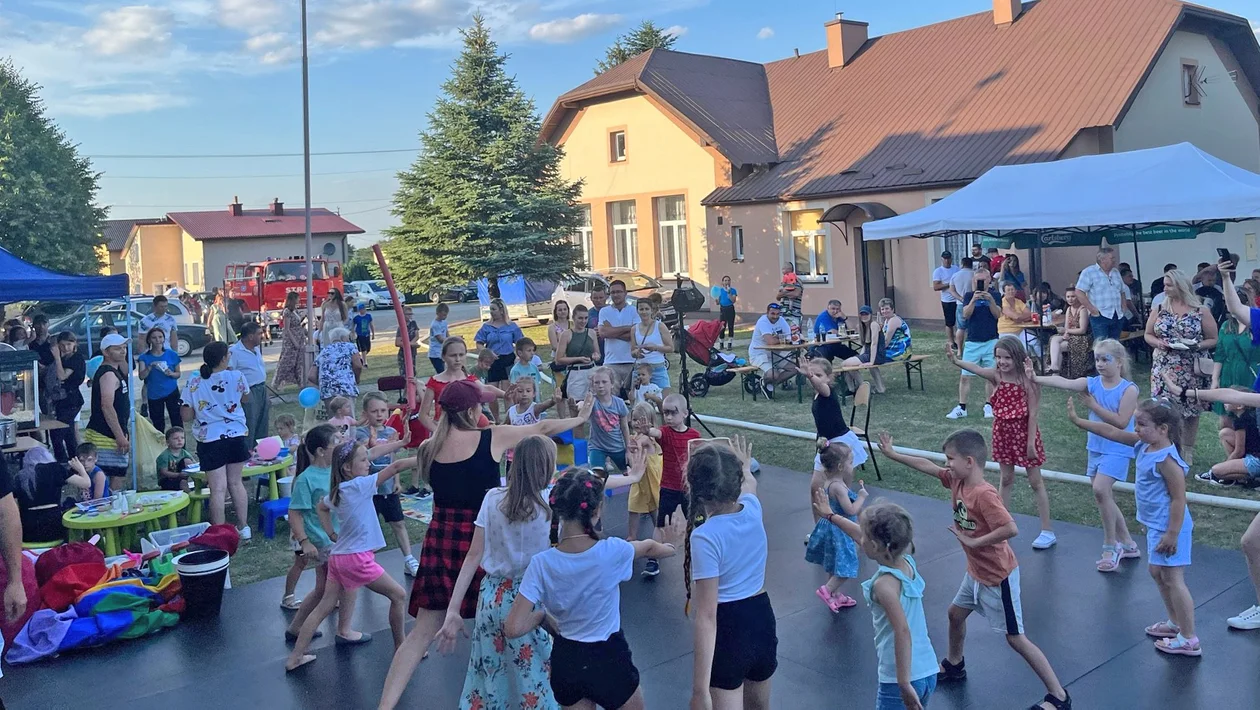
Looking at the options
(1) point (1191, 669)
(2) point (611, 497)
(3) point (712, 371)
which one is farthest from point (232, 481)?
(3) point (712, 371)

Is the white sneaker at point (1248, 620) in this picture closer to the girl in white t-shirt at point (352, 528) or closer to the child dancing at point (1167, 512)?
the child dancing at point (1167, 512)

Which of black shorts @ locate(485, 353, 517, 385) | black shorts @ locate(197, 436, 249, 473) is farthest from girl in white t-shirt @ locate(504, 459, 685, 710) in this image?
black shorts @ locate(485, 353, 517, 385)

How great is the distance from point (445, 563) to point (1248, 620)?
445 cm

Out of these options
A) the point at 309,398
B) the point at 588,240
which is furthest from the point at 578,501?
the point at 588,240

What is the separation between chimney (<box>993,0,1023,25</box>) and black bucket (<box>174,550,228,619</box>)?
24.6 meters

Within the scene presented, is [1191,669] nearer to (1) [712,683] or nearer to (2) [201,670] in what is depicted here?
(1) [712,683]

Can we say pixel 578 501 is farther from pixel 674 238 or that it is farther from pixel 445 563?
pixel 674 238

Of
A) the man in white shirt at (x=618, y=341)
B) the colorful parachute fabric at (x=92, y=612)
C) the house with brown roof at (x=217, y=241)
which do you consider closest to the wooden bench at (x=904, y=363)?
the man in white shirt at (x=618, y=341)

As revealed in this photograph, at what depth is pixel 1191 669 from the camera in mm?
5152

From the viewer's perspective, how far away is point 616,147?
30.3 m

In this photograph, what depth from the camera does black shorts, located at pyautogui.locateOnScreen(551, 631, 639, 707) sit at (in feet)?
12.6

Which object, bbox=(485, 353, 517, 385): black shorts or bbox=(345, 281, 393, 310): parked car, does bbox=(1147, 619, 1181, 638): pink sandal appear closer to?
bbox=(485, 353, 517, 385): black shorts

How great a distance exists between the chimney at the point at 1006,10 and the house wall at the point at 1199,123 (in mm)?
3942

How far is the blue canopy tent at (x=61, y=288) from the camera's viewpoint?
376 inches
